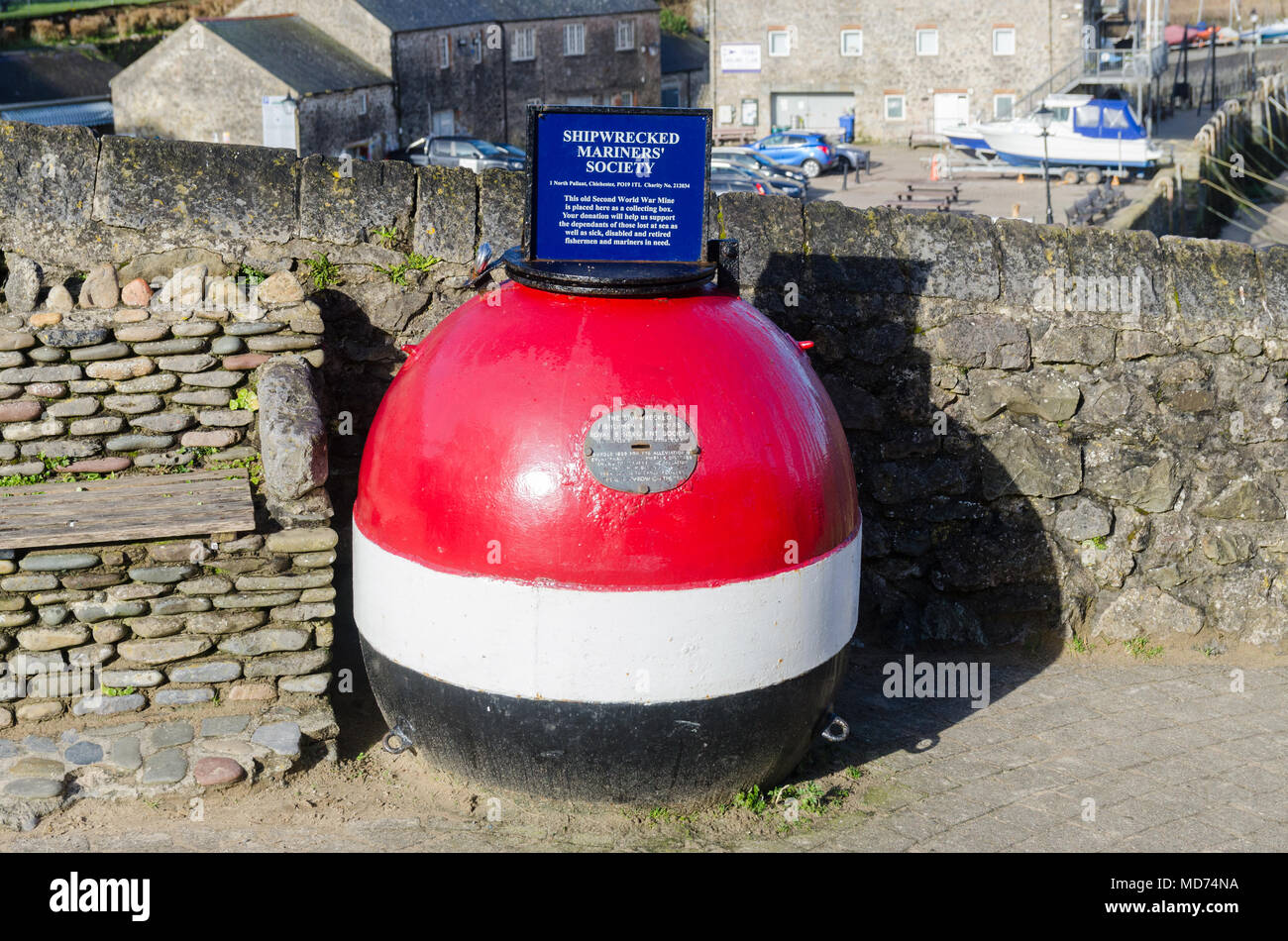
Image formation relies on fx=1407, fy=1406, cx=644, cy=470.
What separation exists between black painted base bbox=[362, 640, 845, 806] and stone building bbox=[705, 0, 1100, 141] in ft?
136

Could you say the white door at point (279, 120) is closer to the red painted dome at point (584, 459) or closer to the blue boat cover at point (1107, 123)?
the blue boat cover at point (1107, 123)

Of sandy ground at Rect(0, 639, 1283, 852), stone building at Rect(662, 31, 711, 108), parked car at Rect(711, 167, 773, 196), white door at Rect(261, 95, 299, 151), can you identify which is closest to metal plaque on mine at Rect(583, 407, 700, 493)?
sandy ground at Rect(0, 639, 1283, 852)

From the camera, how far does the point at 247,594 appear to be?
5867 millimetres

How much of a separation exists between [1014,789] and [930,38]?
139 ft

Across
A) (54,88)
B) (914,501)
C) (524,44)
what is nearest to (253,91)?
(54,88)

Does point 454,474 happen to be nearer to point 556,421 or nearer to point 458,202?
point 556,421

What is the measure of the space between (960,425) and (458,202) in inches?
108

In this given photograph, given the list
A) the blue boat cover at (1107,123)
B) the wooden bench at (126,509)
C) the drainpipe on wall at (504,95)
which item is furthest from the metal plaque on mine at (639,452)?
the drainpipe on wall at (504,95)

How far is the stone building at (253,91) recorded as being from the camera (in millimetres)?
33406

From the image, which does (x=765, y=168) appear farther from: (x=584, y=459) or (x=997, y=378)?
(x=584, y=459)

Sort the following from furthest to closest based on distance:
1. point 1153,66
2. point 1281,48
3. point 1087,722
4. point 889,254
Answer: point 1281,48, point 1153,66, point 889,254, point 1087,722

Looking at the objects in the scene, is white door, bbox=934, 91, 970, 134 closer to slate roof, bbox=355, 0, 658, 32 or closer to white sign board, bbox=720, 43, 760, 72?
white sign board, bbox=720, 43, 760, 72

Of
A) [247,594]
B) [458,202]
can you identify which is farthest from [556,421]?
[458,202]

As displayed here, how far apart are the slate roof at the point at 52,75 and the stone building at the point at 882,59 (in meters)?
18.6
